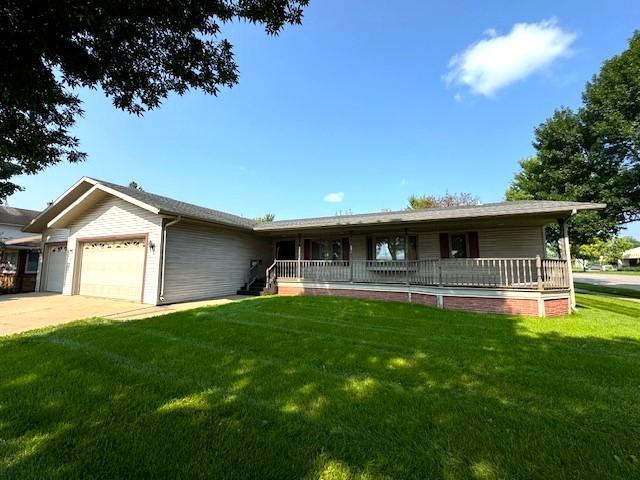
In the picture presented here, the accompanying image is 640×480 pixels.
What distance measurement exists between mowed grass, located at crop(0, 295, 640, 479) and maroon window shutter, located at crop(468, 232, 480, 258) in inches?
243

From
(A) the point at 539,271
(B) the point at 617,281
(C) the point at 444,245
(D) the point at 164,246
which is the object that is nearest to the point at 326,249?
(C) the point at 444,245

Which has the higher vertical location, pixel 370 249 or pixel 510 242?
pixel 510 242

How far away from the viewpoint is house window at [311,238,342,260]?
14623 millimetres

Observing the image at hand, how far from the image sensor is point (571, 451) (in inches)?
92.2

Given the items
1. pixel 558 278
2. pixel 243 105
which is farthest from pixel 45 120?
pixel 558 278

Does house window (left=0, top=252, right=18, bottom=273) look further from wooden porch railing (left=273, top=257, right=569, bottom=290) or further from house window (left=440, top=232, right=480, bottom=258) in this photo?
house window (left=440, top=232, right=480, bottom=258)

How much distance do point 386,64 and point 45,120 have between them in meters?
10.6

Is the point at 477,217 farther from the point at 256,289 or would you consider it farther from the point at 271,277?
the point at 256,289

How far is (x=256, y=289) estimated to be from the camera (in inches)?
557

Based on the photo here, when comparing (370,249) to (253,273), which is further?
(253,273)

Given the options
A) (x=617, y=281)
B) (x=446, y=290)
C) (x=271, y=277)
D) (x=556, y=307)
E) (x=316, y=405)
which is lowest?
(x=316, y=405)

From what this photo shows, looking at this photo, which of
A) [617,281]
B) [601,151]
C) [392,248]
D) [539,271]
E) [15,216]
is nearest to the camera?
[539,271]

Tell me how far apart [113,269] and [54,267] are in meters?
5.62

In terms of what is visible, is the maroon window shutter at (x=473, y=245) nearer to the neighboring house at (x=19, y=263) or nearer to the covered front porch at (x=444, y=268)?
the covered front porch at (x=444, y=268)
